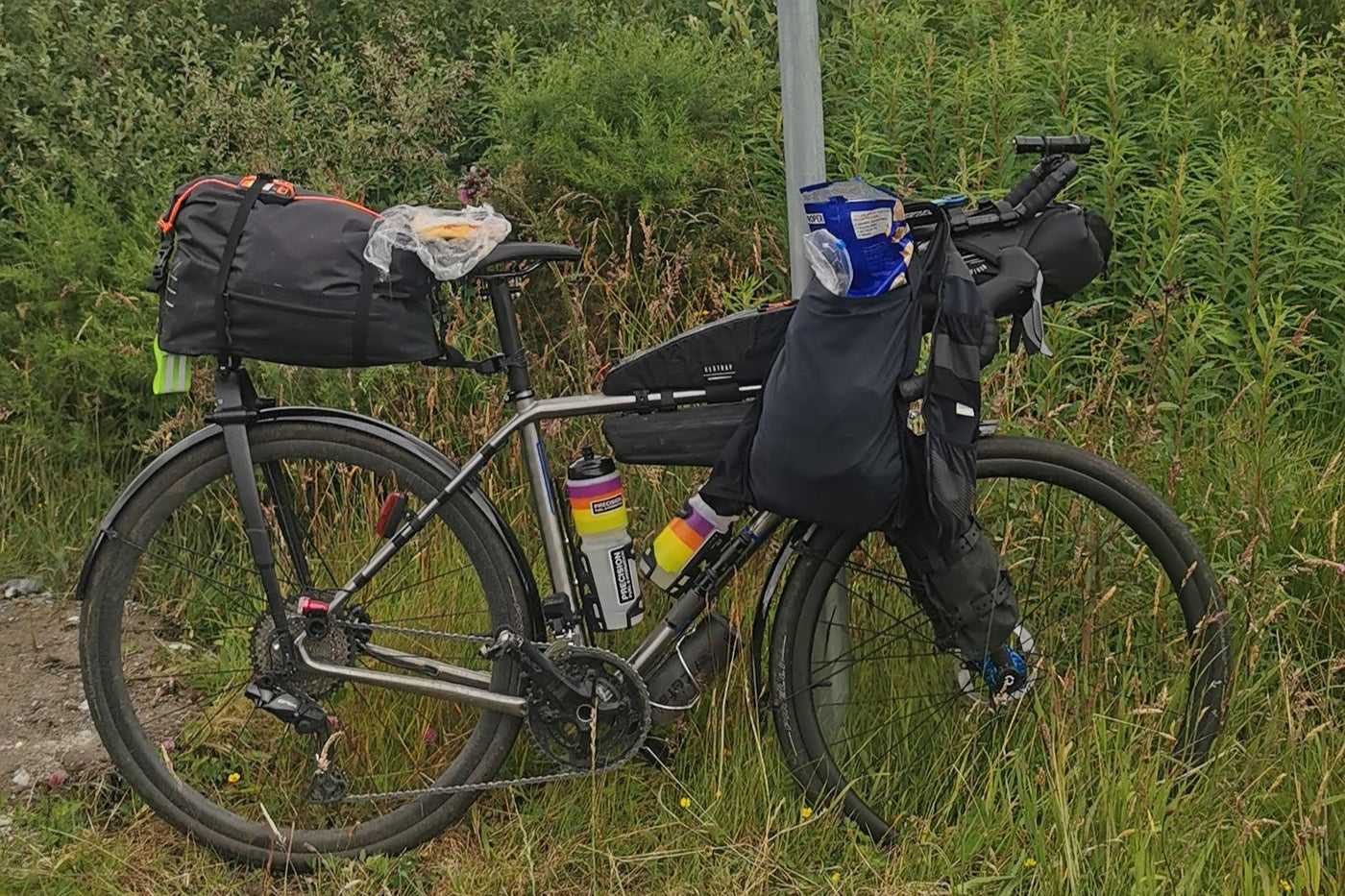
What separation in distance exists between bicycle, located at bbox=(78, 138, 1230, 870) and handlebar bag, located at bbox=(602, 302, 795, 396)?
0.03 m

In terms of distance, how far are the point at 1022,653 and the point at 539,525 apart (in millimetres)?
1131

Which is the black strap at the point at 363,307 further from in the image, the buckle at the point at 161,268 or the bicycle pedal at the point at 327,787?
the bicycle pedal at the point at 327,787

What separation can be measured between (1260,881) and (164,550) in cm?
258

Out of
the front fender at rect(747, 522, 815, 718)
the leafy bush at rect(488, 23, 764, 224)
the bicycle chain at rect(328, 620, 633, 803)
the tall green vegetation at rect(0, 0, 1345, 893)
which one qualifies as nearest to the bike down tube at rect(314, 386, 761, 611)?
the bicycle chain at rect(328, 620, 633, 803)

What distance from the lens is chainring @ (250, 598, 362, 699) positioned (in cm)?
260

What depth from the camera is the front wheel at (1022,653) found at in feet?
7.95

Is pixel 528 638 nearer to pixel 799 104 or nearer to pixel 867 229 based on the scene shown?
pixel 867 229

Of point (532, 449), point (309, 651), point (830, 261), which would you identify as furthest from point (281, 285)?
point (830, 261)

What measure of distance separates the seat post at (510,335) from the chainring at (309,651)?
656 mm

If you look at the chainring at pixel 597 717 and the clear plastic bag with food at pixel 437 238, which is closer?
the clear plastic bag with food at pixel 437 238

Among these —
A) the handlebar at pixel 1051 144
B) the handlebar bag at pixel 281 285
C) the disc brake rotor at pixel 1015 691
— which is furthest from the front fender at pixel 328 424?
the handlebar at pixel 1051 144

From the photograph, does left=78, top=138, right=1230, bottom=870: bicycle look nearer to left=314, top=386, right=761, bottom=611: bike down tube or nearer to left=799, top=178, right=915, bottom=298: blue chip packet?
left=314, top=386, right=761, bottom=611: bike down tube

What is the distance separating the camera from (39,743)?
304 cm

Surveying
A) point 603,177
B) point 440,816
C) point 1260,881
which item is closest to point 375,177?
point 603,177
